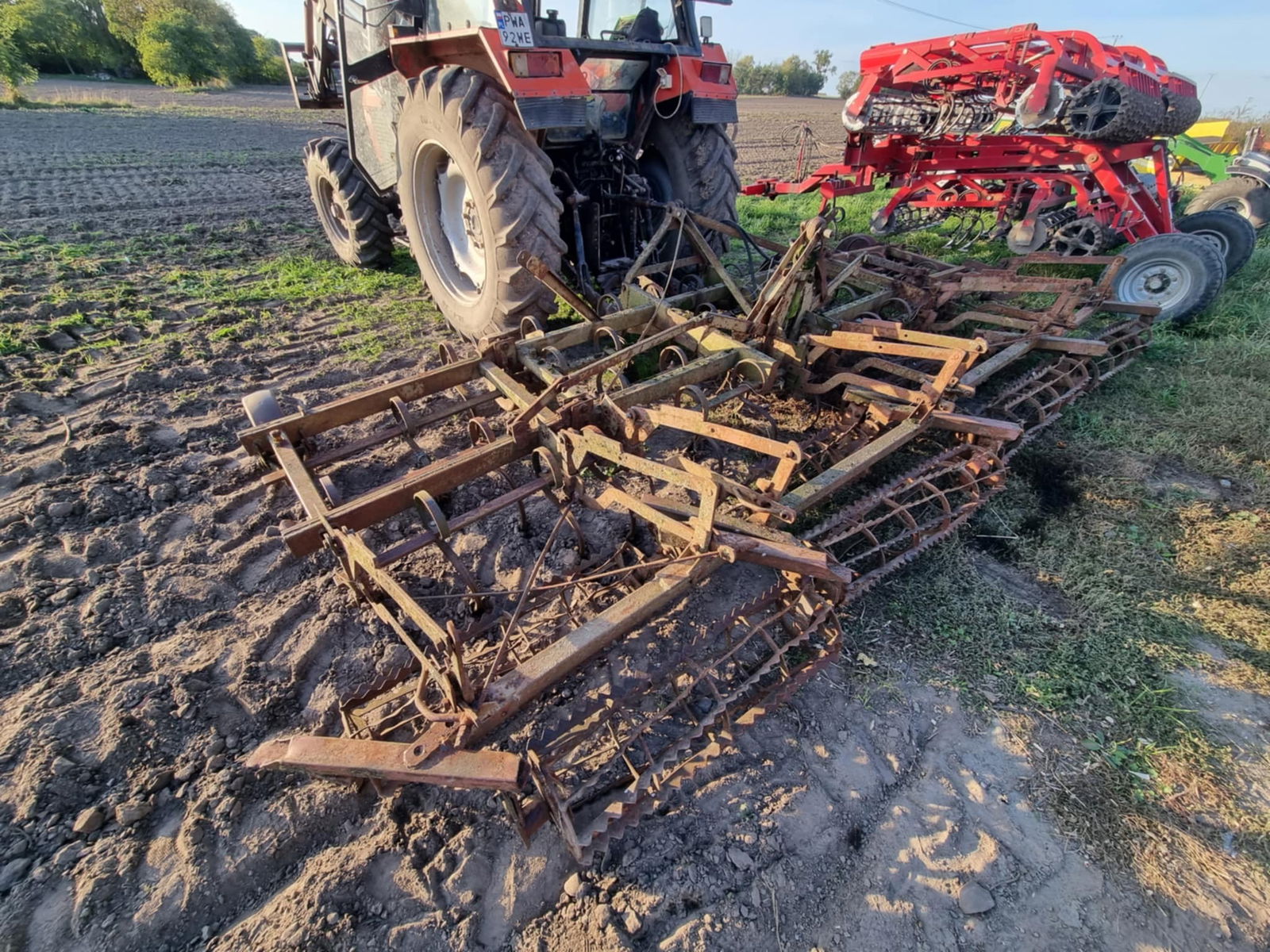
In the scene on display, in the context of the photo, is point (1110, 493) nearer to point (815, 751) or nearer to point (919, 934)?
point (815, 751)

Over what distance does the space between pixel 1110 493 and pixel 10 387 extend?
5.90m

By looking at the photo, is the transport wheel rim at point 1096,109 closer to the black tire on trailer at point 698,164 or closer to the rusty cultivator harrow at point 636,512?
the rusty cultivator harrow at point 636,512

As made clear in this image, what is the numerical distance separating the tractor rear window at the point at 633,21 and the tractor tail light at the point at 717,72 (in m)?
0.41

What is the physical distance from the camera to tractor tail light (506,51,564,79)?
2904 millimetres

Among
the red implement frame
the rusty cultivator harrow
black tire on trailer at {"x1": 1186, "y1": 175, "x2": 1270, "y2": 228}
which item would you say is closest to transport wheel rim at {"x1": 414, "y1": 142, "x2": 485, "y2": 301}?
the rusty cultivator harrow

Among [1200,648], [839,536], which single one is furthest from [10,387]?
[1200,648]

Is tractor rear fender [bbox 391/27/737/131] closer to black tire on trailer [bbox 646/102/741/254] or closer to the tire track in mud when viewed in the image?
black tire on trailer [bbox 646/102/741/254]

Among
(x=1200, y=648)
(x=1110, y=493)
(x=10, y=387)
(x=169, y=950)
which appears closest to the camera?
(x=169, y=950)

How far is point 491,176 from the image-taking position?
3.00 meters

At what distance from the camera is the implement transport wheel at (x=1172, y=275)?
3986 mm

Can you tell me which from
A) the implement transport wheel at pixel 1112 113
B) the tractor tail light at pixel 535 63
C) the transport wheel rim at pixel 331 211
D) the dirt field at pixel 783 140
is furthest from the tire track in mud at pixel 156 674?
the dirt field at pixel 783 140

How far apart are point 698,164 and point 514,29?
1.49 meters

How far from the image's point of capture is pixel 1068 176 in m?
5.05

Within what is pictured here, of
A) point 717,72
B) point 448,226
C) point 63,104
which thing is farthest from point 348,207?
point 63,104
